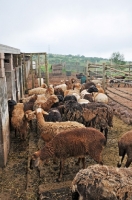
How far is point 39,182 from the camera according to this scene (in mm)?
4867

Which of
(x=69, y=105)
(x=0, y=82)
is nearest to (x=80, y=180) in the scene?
(x=0, y=82)

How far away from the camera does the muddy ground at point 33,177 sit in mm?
4492

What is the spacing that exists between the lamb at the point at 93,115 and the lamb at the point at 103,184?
12.1 feet

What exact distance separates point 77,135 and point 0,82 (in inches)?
105

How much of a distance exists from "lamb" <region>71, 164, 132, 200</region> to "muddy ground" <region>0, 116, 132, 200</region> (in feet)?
3.74

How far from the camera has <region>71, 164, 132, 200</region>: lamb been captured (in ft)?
10.3

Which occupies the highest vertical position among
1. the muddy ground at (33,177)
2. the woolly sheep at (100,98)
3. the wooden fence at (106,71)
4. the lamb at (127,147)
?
the wooden fence at (106,71)

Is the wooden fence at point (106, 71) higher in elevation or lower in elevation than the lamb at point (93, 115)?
higher

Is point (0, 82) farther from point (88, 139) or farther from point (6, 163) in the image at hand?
point (88, 139)

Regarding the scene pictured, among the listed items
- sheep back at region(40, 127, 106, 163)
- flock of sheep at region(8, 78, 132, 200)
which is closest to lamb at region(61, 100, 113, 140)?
flock of sheep at region(8, 78, 132, 200)

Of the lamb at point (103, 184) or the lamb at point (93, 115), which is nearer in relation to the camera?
the lamb at point (103, 184)

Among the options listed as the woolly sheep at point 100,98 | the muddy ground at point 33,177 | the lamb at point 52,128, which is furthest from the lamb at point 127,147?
the woolly sheep at point 100,98

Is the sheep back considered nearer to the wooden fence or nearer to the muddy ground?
the muddy ground

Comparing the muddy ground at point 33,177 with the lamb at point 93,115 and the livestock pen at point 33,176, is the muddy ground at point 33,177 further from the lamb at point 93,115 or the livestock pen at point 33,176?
the lamb at point 93,115
